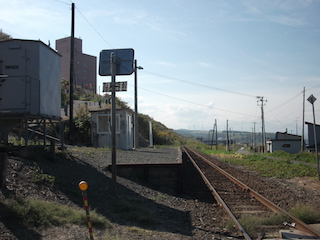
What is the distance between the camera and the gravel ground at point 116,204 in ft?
19.1

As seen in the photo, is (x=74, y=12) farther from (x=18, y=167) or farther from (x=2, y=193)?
(x=2, y=193)

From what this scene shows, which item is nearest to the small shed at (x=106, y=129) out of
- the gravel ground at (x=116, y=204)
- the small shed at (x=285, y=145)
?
the gravel ground at (x=116, y=204)

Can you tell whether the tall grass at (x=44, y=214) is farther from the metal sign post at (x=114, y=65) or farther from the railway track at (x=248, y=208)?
the railway track at (x=248, y=208)

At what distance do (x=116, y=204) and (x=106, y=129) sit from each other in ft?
58.7

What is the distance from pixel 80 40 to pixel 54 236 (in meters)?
69.5

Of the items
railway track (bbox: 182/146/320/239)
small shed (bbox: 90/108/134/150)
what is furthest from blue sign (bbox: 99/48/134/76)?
small shed (bbox: 90/108/134/150)

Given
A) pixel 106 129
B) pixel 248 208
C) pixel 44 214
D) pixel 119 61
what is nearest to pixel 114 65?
pixel 119 61

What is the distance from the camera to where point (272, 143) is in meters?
57.8

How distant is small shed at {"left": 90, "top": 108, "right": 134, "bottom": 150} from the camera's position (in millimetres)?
25062

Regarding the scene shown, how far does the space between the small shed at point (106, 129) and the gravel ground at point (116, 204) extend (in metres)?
13.4

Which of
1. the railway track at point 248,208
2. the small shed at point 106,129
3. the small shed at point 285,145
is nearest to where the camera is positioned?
the railway track at point 248,208

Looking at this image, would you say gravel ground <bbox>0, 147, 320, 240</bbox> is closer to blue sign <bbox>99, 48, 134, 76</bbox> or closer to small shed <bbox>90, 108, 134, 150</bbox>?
blue sign <bbox>99, 48, 134, 76</bbox>

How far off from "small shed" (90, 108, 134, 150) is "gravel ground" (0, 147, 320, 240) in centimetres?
1338

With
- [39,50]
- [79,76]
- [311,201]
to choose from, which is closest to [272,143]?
[79,76]
